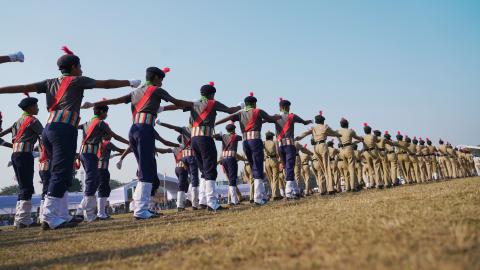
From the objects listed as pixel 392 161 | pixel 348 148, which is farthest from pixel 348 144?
pixel 392 161

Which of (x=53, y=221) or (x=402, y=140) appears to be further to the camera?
(x=402, y=140)

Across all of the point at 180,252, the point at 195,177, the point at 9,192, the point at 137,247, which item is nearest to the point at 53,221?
the point at 137,247

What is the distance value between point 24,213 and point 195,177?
4.71 m

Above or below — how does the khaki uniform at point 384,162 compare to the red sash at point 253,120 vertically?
below

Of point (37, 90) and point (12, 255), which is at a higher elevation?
point (37, 90)

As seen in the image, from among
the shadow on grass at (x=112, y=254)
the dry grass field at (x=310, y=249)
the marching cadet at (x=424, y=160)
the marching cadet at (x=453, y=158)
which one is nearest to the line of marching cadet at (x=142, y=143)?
the dry grass field at (x=310, y=249)

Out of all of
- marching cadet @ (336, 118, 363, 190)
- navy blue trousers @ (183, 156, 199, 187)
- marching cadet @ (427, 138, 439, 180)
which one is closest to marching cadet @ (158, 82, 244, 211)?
navy blue trousers @ (183, 156, 199, 187)

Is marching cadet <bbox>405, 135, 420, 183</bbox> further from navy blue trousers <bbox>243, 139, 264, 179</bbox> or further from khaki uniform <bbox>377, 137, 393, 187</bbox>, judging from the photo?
navy blue trousers <bbox>243, 139, 264, 179</bbox>

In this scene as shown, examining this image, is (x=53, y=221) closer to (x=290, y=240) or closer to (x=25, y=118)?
(x=25, y=118)

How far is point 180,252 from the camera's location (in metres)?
2.64

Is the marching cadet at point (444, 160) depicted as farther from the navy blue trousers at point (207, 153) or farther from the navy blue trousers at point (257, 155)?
the navy blue trousers at point (207, 153)

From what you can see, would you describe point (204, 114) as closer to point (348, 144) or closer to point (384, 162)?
point (348, 144)

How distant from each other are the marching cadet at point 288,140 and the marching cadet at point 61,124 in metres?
5.49

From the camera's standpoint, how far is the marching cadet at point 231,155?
1088 cm
